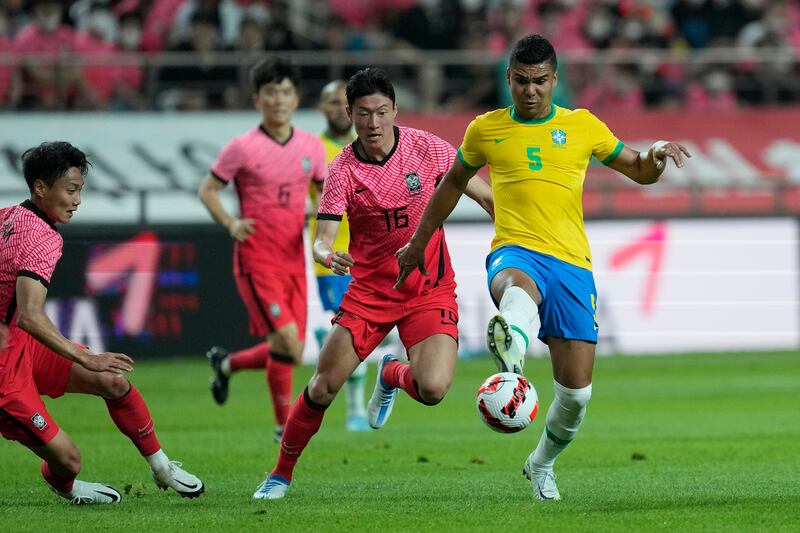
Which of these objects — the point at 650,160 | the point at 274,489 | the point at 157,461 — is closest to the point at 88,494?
the point at 157,461

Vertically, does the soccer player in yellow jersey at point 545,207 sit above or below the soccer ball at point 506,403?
above

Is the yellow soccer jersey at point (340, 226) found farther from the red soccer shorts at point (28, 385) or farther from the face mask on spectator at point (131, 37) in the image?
the face mask on spectator at point (131, 37)

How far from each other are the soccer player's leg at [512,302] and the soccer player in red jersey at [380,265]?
0.53 meters

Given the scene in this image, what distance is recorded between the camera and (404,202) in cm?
805

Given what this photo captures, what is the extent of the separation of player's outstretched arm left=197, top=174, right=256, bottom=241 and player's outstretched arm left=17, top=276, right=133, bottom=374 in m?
3.88

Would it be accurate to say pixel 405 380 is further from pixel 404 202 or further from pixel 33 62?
pixel 33 62

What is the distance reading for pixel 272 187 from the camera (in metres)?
11.4

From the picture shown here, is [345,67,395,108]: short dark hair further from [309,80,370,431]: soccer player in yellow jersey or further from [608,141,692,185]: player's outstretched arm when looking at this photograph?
[309,80,370,431]: soccer player in yellow jersey

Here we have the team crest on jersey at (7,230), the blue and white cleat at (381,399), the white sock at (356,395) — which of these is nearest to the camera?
the team crest on jersey at (7,230)

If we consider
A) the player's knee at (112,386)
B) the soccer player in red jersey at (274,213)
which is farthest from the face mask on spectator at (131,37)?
the player's knee at (112,386)

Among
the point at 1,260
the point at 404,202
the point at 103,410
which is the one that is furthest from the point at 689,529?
the point at 103,410

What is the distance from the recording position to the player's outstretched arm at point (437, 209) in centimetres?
757

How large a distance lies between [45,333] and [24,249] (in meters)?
0.45

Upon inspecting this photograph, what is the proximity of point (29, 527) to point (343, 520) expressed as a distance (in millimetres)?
1496
